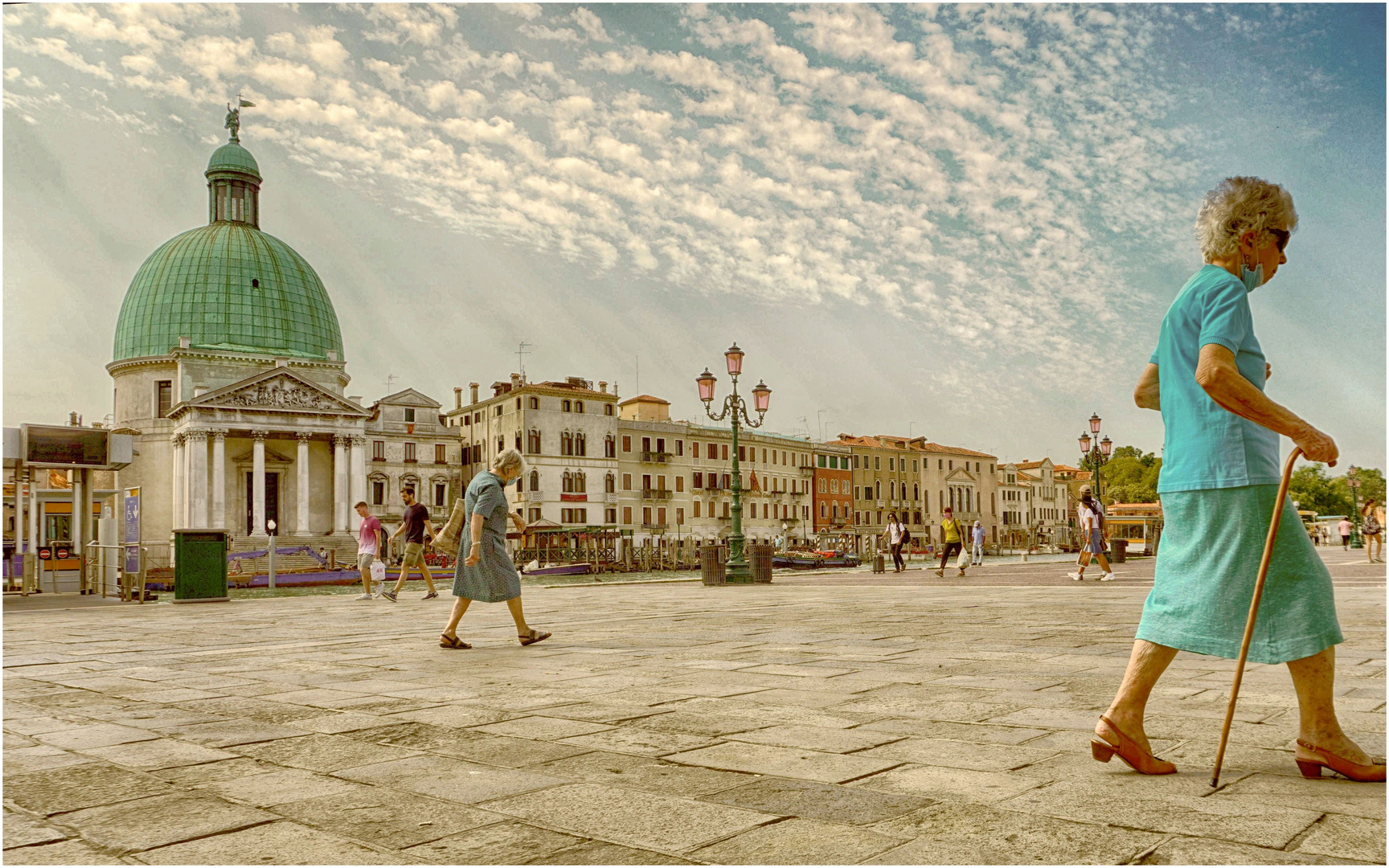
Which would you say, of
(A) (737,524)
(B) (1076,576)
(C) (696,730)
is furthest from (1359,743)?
(A) (737,524)

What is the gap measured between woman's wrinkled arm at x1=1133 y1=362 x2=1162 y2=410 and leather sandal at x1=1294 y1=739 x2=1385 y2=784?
1.22 meters

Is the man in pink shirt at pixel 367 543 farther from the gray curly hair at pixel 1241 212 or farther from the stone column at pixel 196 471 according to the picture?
the stone column at pixel 196 471

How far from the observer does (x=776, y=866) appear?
8.54ft

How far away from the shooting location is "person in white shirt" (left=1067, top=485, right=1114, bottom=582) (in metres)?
18.7

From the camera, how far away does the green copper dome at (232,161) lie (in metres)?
66.8

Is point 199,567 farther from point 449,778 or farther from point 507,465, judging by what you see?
point 449,778

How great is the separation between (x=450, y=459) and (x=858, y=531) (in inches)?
1294

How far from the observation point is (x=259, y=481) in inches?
2298

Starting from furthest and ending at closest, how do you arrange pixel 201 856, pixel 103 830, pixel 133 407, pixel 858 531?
pixel 858 531, pixel 133 407, pixel 103 830, pixel 201 856

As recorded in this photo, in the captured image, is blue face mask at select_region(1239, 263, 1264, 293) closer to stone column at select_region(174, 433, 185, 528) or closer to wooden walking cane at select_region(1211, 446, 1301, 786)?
wooden walking cane at select_region(1211, 446, 1301, 786)

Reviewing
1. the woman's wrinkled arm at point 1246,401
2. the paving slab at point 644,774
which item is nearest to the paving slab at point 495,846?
the paving slab at point 644,774

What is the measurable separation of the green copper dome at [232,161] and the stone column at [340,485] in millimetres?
19667

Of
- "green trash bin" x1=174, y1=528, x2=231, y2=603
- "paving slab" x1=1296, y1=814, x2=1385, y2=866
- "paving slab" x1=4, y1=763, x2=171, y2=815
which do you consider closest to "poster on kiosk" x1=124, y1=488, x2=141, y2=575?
"green trash bin" x1=174, y1=528, x2=231, y2=603

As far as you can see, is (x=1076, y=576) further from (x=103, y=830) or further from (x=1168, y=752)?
(x=103, y=830)
